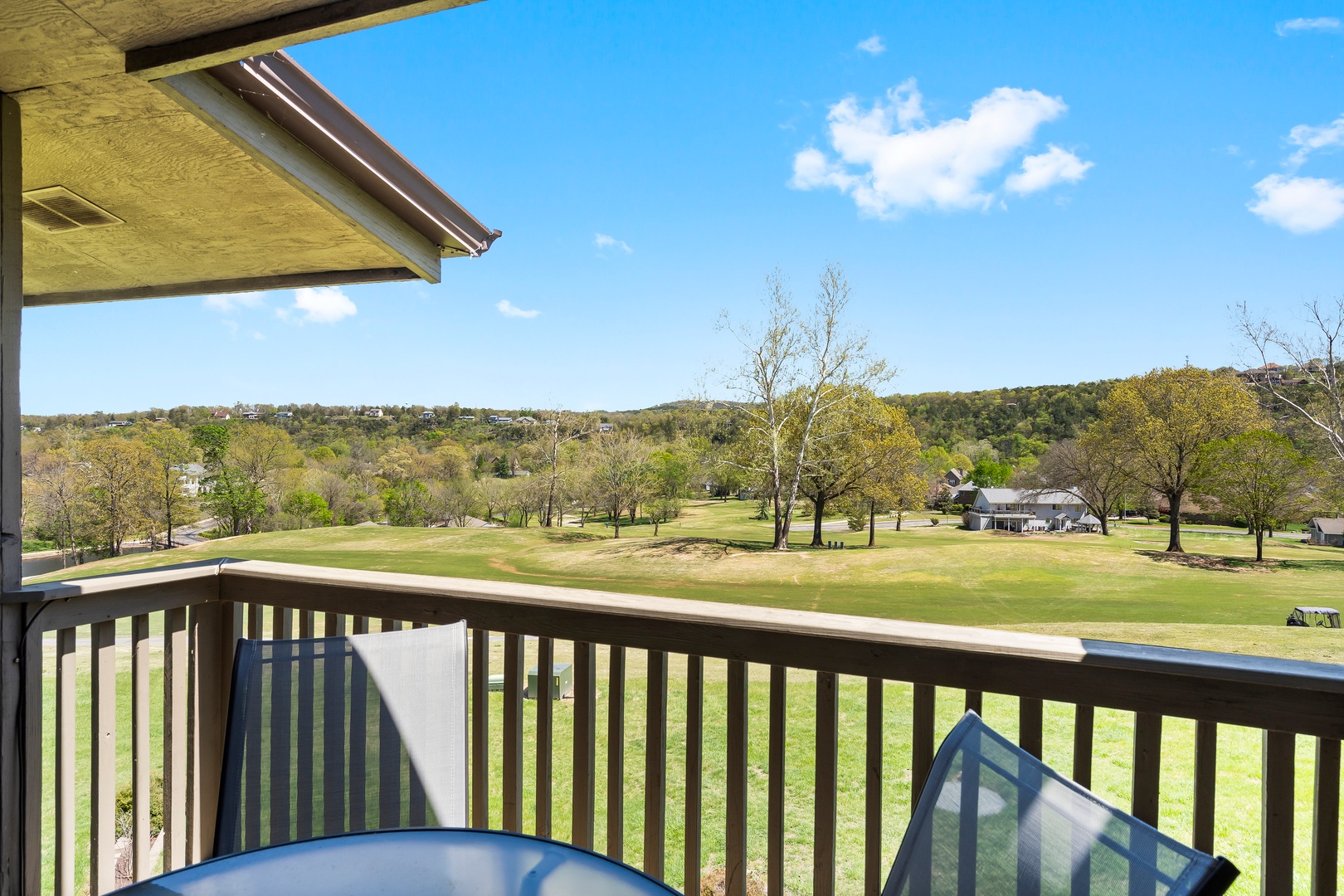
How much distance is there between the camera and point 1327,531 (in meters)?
12.0

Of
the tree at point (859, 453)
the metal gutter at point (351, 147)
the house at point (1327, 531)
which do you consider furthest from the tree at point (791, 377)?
the metal gutter at point (351, 147)

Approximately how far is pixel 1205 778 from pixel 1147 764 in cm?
7

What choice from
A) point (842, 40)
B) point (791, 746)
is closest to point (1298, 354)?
point (791, 746)

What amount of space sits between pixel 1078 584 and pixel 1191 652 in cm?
1451

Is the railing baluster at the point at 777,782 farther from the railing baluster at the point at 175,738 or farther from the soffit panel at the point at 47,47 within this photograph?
the soffit panel at the point at 47,47

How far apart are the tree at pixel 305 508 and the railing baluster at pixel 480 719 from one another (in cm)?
Result: 1766

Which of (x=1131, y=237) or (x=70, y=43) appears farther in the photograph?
(x=1131, y=237)

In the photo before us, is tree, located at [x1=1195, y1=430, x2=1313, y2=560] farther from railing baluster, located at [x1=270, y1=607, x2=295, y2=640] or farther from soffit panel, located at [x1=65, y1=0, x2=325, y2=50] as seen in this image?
soffit panel, located at [x1=65, y1=0, x2=325, y2=50]

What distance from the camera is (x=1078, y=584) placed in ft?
43.1

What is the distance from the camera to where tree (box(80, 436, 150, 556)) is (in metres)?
11.3

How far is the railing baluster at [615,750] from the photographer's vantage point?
1.20 metres

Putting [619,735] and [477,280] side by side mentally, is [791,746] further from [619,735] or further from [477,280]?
[477,280]

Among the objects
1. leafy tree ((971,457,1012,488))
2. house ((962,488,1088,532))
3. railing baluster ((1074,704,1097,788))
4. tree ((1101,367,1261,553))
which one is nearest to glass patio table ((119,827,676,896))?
railing baluster ((1074,704,1097,788))

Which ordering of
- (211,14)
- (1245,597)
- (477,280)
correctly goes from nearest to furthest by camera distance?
(211,14)
(1245,597)
(477,280)
